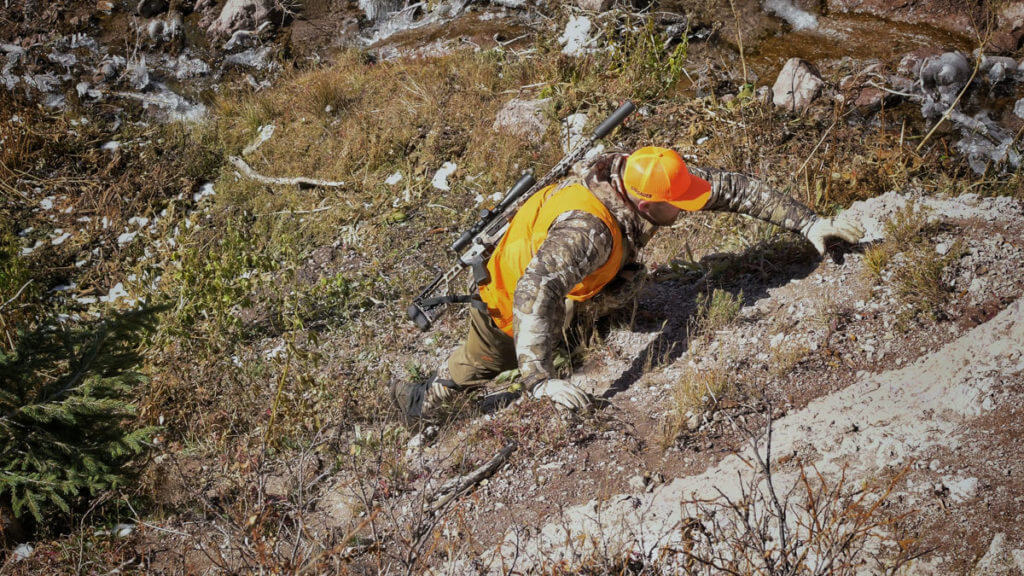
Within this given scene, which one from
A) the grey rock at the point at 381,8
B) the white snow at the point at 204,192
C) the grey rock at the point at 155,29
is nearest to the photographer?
the white snow at the point at 204,192

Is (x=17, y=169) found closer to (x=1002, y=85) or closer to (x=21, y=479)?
(x=21, y=479)

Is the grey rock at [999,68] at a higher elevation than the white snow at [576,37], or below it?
below

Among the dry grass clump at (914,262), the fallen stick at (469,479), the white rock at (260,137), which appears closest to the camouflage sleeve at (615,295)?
the fallen stick at (469,479)

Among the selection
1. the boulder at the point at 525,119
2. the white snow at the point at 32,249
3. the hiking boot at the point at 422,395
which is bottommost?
the white snow at the point at 32,249

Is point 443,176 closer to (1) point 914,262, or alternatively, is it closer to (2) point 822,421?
(1) point 914,262

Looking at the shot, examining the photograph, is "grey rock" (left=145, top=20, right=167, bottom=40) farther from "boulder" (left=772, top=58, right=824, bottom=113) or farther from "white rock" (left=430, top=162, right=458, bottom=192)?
"boulder" (left=772, top=58, right=824, bottom=113)

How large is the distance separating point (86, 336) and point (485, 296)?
7.71ft

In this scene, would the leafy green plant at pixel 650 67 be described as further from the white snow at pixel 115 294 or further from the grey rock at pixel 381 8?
the white snow at pixel 115 294

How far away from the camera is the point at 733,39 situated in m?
8.28

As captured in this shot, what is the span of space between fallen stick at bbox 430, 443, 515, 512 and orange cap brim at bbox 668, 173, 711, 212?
165 centimetres

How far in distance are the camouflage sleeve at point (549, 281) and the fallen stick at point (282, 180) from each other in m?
4.43

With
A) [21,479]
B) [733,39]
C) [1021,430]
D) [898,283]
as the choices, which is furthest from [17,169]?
[1021,430]

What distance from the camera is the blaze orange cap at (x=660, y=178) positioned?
11.8ft

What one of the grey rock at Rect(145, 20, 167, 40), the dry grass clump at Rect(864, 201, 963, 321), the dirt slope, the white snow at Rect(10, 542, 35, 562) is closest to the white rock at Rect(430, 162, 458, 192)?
the dirt slope
